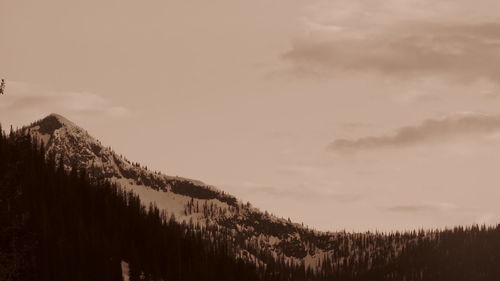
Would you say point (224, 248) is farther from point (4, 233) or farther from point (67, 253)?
point (4, 233)

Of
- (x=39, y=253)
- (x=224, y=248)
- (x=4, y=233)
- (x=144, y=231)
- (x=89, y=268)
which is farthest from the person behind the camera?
(x=224, y=248)

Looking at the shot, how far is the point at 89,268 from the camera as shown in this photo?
126 metres

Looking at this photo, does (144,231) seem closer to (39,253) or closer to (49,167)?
(49,167)

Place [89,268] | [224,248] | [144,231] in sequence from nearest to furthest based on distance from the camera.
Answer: [89,268], [144,231], [224,248]

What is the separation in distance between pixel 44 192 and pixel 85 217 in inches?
436

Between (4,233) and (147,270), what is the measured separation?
10152cm

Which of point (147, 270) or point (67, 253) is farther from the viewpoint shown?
point (147, 270)

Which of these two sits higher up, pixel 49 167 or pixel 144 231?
pixel 49 167

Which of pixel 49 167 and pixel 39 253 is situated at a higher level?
pixel 49 167

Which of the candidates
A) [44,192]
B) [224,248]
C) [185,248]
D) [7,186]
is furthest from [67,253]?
[7,186]

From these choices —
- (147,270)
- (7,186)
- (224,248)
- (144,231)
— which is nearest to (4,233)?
(7,186)

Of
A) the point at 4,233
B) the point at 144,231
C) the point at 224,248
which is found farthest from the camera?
the point at 224,248

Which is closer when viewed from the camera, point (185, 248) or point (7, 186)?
point (7, 186)

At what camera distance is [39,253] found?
388 feet
